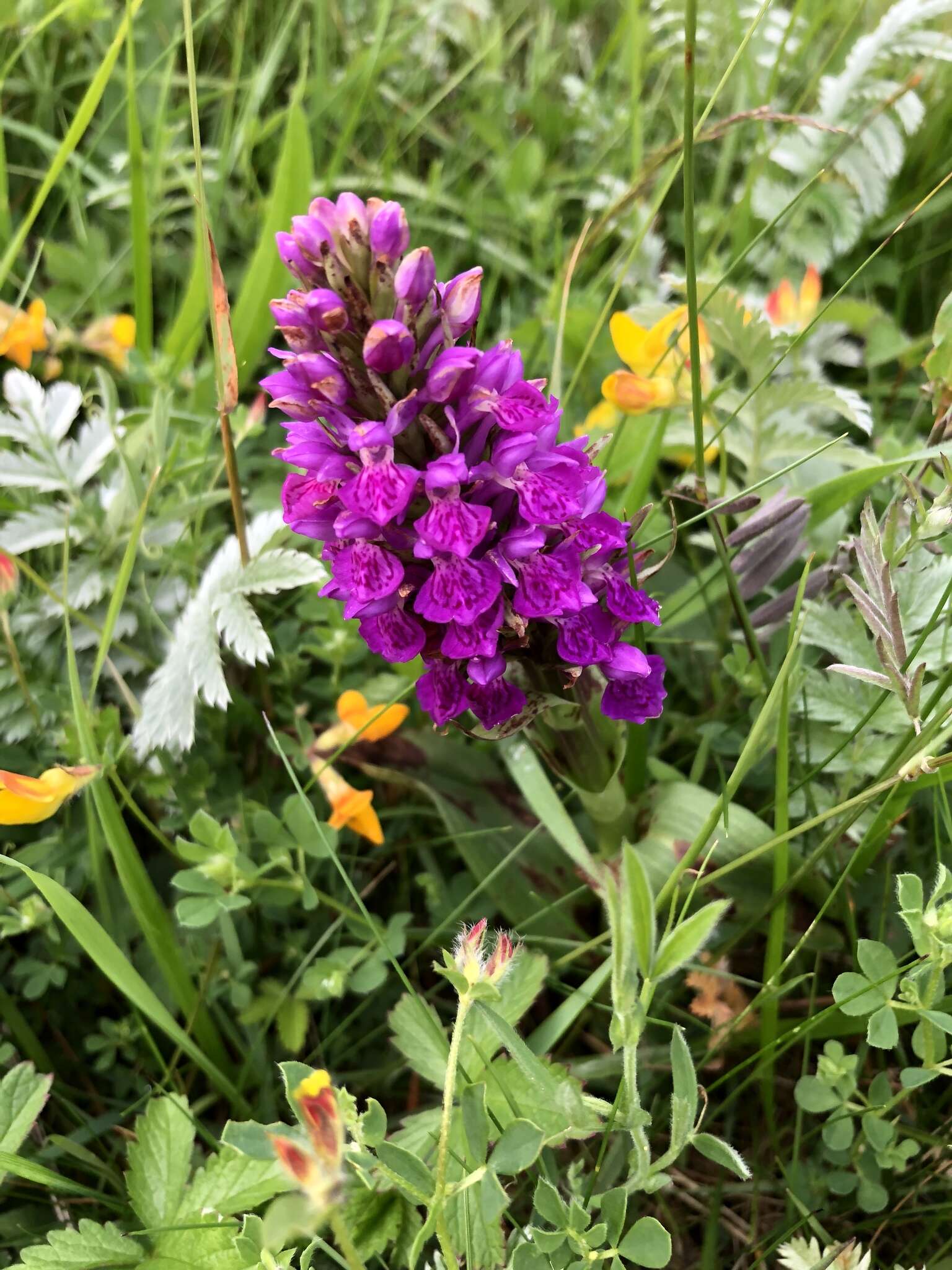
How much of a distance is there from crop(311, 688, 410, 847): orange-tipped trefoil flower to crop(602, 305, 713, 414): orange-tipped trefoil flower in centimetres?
69

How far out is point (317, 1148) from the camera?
75 centimetres

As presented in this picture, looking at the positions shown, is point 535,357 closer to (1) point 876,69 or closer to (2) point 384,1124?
(1) point 876,69

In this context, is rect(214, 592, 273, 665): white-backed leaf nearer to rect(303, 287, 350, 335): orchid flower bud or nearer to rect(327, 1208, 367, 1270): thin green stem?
rect(303, 287, 350, 335): orchid flower bud

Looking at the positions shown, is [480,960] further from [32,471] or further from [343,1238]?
[32,471]

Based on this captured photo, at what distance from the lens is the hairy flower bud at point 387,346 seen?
107cm

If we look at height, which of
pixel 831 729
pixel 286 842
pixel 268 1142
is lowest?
pixel 286 842

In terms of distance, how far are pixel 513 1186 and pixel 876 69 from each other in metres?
2.80

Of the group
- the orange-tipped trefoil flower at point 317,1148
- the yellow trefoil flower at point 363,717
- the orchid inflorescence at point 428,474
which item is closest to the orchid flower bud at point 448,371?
the orchid inflorescence at point 428,474

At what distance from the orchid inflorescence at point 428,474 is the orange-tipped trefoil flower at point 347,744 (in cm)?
34

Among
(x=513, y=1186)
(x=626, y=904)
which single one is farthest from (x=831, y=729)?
(x=513, y=1186)

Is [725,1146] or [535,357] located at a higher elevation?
[535,357]

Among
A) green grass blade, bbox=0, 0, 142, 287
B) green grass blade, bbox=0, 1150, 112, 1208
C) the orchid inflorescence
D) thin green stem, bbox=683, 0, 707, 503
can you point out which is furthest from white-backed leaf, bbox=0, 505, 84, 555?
thin green stem, bbox=683, 0, 707, 503

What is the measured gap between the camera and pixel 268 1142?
99 cm

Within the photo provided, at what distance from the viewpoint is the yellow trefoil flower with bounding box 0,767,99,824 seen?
1.40 m
